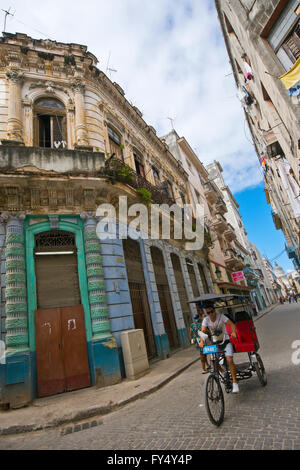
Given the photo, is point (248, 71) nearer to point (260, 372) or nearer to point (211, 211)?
point (260, 372)

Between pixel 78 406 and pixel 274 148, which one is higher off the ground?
pixel 274 148

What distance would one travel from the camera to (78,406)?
17.5 feet

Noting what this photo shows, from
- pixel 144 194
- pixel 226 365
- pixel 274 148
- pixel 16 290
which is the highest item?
pixel 274 148

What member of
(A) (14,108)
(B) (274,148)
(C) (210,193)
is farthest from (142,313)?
(C) (210,193)

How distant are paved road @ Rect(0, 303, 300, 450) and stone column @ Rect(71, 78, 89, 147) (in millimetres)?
8562

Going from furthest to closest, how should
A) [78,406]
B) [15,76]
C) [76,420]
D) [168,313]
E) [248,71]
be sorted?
[248,71] → [168,313] → [15,76] → [78,406] → [76,420]

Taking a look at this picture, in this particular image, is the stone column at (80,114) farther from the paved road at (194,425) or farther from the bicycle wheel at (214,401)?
the bicycle wheel at (214,401)

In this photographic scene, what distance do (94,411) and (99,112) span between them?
11.1m

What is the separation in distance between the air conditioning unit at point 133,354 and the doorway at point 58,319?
1.15 metres

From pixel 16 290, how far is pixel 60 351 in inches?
85.0

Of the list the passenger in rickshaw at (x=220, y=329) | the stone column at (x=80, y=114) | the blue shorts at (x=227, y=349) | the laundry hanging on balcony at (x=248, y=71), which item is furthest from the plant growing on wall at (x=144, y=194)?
the laundry hanging on balcony at (x=248, y=71)

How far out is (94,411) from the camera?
16.3 ft

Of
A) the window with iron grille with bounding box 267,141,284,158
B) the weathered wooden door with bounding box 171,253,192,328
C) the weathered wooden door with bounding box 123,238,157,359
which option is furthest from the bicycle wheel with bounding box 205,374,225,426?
the window with iron grille with bounding box 267,141,284,158
